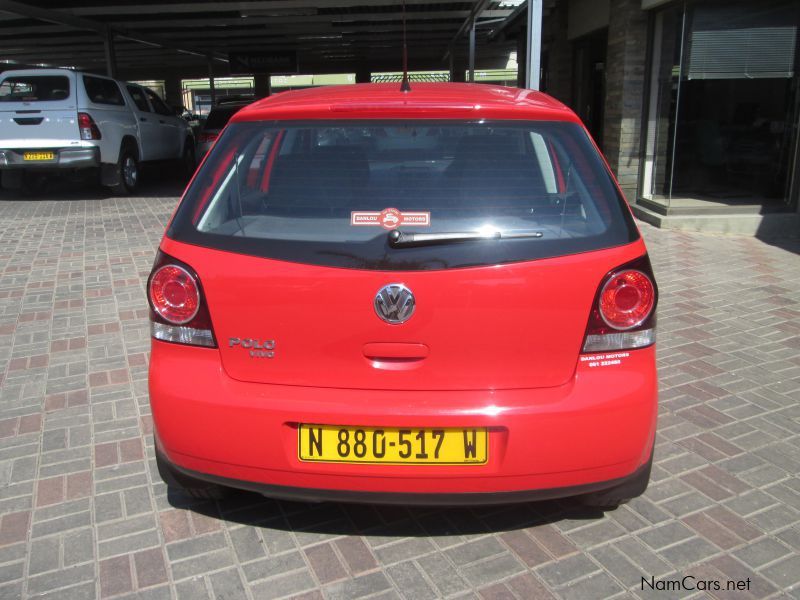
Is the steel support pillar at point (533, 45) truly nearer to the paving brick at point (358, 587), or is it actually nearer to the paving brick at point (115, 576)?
the paving brick at point (358, 587)

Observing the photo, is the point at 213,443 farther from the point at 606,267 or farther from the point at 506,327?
the point at 606,267

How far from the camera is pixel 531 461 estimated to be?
7.49 feet

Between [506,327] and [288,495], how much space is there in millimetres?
926

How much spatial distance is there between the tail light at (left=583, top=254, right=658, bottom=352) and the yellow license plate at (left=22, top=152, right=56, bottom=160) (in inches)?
414

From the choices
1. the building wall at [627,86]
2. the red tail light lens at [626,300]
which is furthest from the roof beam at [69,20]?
the red tail light lens at [626,300]

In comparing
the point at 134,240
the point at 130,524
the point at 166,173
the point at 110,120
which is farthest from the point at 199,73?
the point at 130,524

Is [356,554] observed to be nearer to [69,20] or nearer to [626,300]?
[626,300]

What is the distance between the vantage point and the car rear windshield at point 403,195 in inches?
89.9

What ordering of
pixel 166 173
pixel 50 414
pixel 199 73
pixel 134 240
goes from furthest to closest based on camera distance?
1. pixel 199 73
2. pixel 166 173
3. pixel 134 240
4. pixel 50 414

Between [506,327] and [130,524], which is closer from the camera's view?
[506,327]

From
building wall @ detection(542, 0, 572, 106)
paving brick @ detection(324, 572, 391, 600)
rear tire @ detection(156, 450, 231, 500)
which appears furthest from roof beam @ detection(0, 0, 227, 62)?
paving brick @ detection(324, 572, 391, 600)

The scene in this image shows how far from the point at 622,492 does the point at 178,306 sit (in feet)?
5.58

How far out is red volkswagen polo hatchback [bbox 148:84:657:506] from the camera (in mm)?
2264

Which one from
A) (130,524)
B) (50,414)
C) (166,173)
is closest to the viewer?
(130,524)
